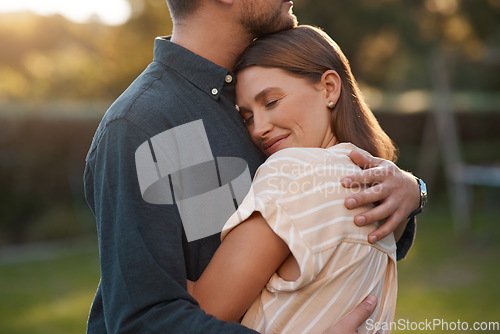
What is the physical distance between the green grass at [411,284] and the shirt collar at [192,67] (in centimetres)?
322

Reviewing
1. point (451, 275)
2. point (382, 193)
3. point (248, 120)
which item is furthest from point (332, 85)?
point (451, 275)

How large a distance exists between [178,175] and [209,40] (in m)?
0.55

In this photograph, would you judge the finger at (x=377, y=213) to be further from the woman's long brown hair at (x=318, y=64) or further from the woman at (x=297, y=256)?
the woman's long brown hair at (x=318, y=64)

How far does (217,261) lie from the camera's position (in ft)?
4.36

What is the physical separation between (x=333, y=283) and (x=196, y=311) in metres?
0.35

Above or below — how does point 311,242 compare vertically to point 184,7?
below

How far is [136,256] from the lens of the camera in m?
1.26

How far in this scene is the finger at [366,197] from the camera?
4.41 feet

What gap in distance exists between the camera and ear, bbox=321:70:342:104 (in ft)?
5.64

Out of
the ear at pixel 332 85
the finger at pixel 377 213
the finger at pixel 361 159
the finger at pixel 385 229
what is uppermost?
the ear at pixel 332 85

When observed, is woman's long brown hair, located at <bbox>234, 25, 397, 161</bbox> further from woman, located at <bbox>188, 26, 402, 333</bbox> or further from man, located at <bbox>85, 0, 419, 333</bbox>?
woman, located at <bbox>188, 26, 402, 333</bbox>

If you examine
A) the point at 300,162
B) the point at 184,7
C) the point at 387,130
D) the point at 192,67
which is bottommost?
the point at 387,130

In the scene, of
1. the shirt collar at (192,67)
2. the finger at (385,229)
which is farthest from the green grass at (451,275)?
the shirt collar at (192,67)

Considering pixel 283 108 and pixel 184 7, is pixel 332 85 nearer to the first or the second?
pixel 283 108
